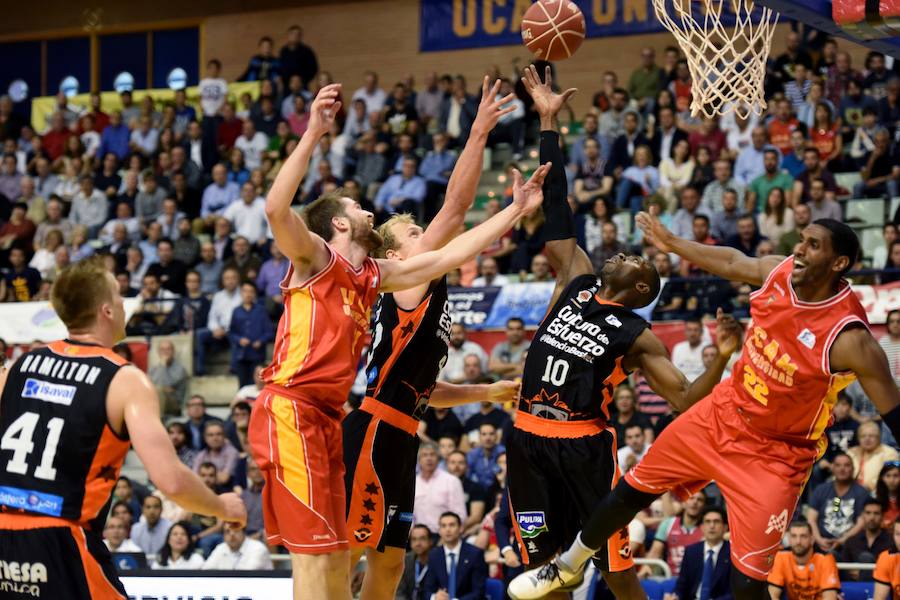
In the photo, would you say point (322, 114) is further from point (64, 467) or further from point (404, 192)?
point (404, 192)

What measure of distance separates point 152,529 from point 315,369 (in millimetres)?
8036

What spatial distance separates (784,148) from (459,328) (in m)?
5.05

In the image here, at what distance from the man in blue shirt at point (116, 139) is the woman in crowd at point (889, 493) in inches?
598

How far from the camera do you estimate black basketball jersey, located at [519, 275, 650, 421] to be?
714cm

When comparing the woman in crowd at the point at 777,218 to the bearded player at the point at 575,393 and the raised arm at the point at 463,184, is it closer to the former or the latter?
the bearded player at the point at 575,393

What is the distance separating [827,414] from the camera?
21.4ft

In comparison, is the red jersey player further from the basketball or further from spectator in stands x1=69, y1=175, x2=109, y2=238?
spectator in stands x1=69, y1=175, x2=109, y2=238

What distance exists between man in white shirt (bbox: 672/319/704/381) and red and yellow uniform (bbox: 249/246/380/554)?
7.81 meters

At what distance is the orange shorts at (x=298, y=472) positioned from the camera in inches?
232

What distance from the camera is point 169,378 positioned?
16.8m

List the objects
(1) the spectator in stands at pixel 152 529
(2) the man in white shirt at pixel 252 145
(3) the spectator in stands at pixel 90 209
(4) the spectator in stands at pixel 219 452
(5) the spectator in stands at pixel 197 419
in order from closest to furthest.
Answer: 1. (1) the spectator in stands at pixel 152 529
2. (4) the spectator in stands at pixel 219 452
3. (5) the spectator in stands at pixel 197 419
4. (3) the spectator in stands at pixel 90 209
5. (2) the man in white shirt at pixel 252 145

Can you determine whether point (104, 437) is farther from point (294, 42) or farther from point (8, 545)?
point (294, 42)

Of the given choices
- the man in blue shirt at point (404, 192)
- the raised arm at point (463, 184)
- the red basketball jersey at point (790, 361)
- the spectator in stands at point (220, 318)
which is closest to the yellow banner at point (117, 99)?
the man in blue shirt at point (404, 192)

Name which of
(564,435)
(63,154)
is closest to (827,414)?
(564,435)
